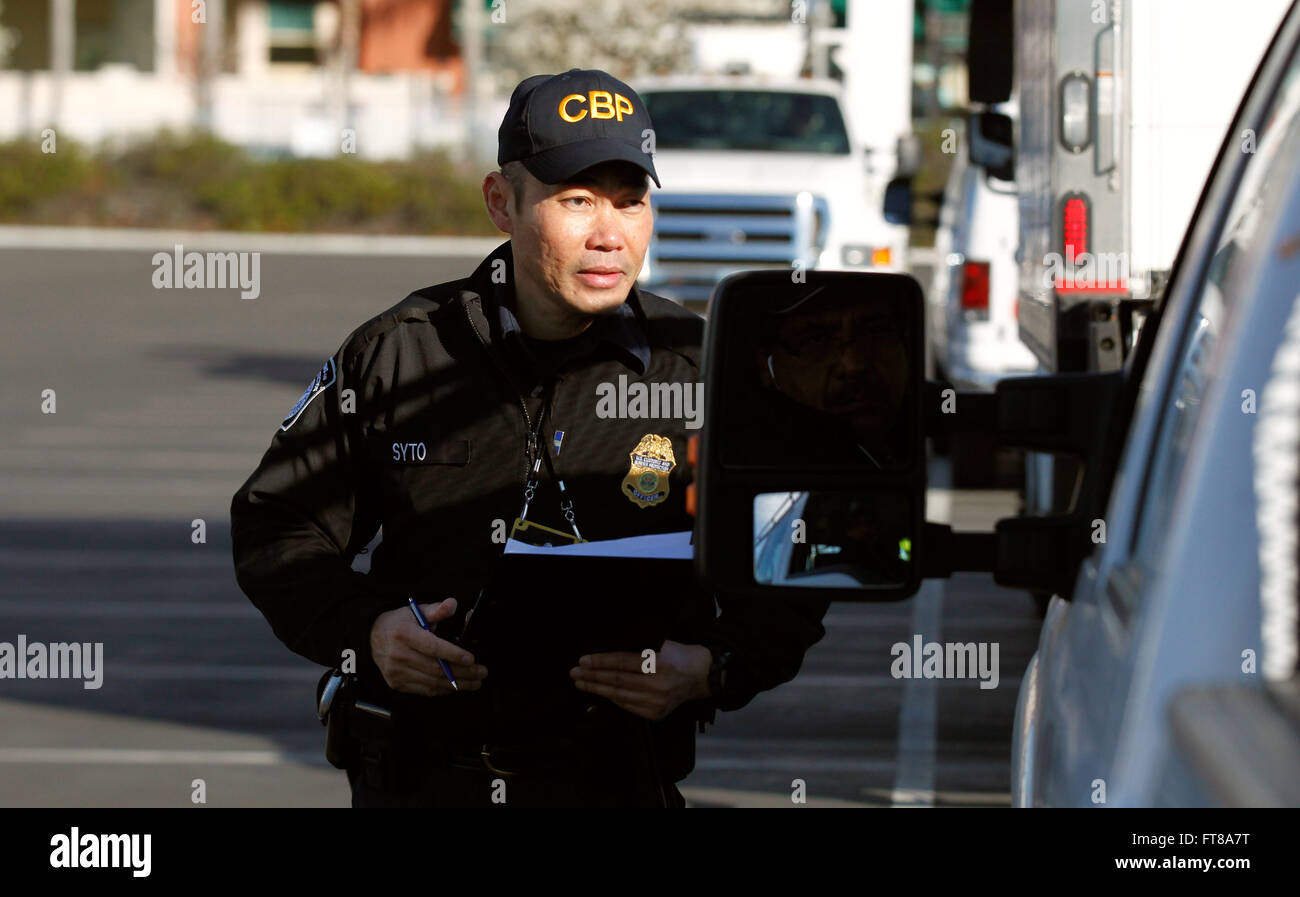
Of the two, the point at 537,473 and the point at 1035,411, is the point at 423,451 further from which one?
the point at 1035,411

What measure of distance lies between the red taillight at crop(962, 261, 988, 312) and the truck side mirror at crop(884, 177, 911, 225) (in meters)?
1.98

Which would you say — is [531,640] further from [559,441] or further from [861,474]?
[861,474]

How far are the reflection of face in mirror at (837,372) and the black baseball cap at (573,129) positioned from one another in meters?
0.98

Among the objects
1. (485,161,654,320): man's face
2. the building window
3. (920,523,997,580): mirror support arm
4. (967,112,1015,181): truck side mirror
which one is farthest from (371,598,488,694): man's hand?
the building window

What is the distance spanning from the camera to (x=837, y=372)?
82.9 inches

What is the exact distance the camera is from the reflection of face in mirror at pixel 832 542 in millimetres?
1931

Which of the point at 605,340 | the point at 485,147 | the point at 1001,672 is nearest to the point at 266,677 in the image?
the point at 1001,672

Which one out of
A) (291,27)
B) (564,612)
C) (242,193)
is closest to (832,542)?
(564,612)

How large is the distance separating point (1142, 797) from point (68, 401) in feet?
52.3

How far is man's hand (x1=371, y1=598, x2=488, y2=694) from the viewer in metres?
2.93

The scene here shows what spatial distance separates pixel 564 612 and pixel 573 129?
670 millimetres

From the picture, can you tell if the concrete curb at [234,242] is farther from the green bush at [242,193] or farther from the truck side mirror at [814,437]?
the truck side mirror at [814,437]

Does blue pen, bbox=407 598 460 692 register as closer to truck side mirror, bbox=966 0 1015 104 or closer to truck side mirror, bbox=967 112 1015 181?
truck side mirror, bbox=966 0 1015 104

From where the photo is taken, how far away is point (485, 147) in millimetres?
45469
